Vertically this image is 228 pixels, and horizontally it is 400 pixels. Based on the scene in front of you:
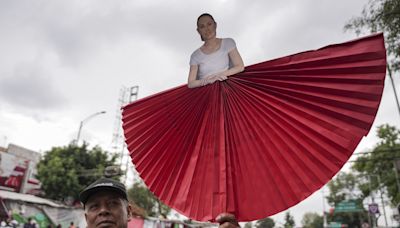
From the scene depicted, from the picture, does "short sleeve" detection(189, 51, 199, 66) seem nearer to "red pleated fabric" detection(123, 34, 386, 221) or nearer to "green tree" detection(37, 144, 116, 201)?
"red pleated fabric" detection(123, 34, 386, 221)

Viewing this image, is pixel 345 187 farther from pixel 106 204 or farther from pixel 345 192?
pixel 106 204

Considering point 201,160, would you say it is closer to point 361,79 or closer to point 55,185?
point 361,79

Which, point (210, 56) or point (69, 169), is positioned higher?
Answer: point (69, 169)

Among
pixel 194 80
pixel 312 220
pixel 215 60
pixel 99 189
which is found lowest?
pixel 312 220

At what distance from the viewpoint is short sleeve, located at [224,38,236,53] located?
157cm

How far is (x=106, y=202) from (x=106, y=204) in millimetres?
13

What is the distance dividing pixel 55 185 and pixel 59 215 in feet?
8.66

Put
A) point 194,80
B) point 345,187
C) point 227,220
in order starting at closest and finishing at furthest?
point 227,220 → point 194,80 → point 345,187

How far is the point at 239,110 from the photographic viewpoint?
1397 mm

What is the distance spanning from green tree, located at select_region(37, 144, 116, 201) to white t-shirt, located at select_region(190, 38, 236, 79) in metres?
21.3

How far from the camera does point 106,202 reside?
1985 mm


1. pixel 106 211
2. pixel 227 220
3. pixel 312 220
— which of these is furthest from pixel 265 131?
pixel 312 220

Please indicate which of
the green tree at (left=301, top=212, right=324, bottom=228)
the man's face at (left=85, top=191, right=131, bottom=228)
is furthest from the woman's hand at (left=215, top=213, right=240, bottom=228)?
the green tree at (left=301, top=212, right=324, bottom=228)

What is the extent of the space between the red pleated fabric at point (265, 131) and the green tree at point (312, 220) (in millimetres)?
77346
